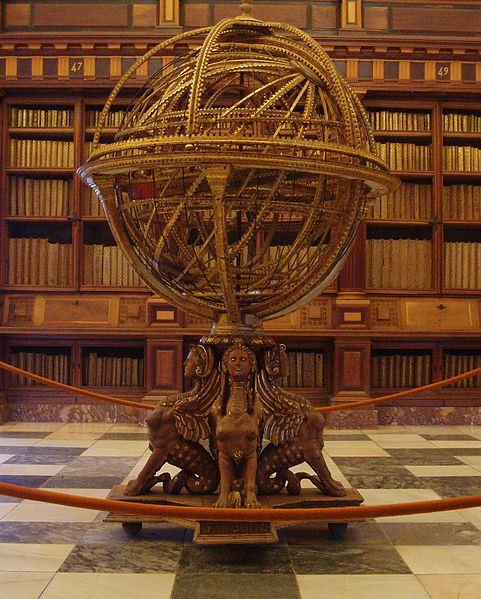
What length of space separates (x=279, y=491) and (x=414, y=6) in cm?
469

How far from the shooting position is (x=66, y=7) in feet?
21.3

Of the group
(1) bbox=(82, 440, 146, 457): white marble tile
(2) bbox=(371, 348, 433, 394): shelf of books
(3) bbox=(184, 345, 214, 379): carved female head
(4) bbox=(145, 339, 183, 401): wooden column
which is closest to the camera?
(3) bbox=(184, 345, 214, 379): carved female head

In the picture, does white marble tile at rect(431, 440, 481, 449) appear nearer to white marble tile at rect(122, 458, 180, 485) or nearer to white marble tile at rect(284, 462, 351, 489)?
white marble tile at rect(284, 462, 351, 489)

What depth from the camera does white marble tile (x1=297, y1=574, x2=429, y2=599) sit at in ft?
8.02

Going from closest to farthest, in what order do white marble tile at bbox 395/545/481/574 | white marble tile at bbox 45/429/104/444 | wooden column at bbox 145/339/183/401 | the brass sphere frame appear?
1. white marble tile at bbox 395/545/481/574
2. the brass sphere frame
3. white marble tile at bbox 45/429/104/444
4. wooden column at bbox 145/339/183/401

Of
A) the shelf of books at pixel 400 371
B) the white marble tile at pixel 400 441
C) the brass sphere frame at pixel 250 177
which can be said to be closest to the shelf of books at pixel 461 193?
the shelf of books at pixel 400 371

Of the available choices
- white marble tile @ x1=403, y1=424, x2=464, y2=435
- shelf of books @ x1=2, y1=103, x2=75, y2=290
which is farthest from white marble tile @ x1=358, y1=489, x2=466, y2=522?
shelf of books @ x1=2, y1=103, x2=75, y2=290

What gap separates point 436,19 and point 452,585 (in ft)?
16.9

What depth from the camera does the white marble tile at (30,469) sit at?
13.9 feet

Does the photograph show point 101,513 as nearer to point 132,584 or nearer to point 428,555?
point 132,584

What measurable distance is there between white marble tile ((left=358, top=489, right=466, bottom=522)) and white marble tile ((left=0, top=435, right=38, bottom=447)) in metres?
2.39

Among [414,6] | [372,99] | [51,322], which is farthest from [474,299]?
[51,322]

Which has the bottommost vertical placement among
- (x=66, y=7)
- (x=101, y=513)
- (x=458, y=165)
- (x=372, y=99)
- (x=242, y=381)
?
(x=101, y=513)

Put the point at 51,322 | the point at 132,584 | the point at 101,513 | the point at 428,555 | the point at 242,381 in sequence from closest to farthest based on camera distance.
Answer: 1. the point at 132,584
2. the point at 428,555
3. the point at 242,381
4. the point at 101,513
5. the point at 51,322
